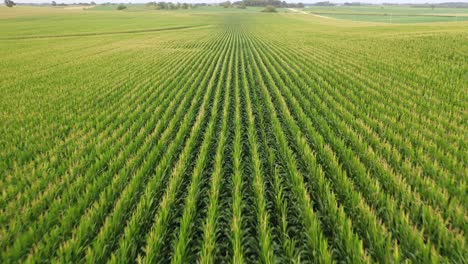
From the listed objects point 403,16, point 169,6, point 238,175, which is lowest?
point 238,175

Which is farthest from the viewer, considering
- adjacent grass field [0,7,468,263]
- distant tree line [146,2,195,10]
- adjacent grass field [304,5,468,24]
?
distant tree line [146,2,195,10]

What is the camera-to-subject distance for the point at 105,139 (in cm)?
678

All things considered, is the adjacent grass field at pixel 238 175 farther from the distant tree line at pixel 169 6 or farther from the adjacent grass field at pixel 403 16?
the distant tree line at pixel 169 6

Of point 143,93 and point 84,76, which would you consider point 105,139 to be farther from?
point 84,76

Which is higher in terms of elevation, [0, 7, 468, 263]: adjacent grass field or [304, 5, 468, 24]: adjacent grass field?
[304, 5, 468, 24]: adjacent grass field

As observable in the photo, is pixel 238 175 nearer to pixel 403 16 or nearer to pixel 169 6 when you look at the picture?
pixel 403 16

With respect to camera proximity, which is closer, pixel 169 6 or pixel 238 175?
pixel 238 175

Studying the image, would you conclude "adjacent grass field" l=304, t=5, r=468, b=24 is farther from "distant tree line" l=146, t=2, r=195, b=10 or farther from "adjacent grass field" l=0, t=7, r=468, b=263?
"distant tree line" l=146, t=2, r=195, b=10

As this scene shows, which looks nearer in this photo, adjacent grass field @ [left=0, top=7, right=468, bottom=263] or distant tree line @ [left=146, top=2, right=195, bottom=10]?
adjacent grass field @ [left=0, top=7, right=468, bottom=263]

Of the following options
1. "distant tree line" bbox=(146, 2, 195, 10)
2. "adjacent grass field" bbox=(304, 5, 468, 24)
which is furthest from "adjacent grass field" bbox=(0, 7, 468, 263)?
"distant tree line" bbox=(146, 2, 195, 10)

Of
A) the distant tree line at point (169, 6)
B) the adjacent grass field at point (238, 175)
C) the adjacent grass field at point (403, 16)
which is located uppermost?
the distant tree line at point (169, 6)

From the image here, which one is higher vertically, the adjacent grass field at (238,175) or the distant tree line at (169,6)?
the distant tree line at (169,6)

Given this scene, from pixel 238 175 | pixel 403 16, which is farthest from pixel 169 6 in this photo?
pixel 238 175

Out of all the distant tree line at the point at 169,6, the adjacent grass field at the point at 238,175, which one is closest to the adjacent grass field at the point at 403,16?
the adjacent grass field at the point at 238,175
